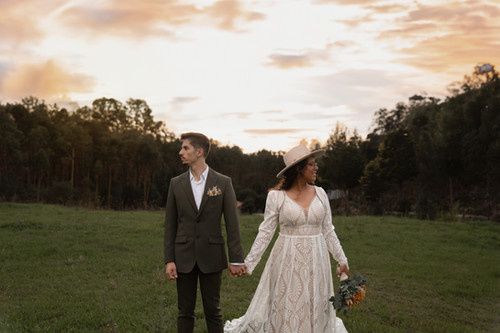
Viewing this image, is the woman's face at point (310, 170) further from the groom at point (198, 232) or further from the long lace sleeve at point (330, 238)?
the groom at point (198, 232)

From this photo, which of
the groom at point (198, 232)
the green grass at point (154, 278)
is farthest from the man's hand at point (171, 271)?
the green grass at point (154, 278)

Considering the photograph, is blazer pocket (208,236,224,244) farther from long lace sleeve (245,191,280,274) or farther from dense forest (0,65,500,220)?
dense forest (0,65,500,220)

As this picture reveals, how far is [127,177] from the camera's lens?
51.1 metres

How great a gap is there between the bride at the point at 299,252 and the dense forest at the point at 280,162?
25.9 m

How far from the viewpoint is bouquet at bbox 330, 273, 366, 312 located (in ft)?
21.2

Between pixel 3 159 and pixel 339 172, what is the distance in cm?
2386

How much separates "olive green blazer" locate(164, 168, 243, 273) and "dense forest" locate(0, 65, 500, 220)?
2642 cm

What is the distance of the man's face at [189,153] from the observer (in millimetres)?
6641

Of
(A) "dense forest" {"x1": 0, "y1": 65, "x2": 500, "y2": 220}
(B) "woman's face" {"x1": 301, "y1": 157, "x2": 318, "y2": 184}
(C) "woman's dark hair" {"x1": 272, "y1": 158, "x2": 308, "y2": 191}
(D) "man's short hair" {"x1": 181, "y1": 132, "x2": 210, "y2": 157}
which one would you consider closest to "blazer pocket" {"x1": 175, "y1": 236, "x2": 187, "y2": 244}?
(D) "man's short hair" {"x1": 181, "y1": 132, "x2": 210, "y2": 157}

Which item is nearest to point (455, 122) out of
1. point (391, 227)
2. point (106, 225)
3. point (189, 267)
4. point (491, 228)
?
point (491, 228)

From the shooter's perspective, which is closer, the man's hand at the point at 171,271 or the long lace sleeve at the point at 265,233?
the man's hand at the point at 171,271

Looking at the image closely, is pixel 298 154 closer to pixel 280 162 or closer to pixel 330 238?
pixel 330 238

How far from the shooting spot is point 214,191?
6.69 meters

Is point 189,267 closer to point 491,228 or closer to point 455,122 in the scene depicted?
point 491,228
